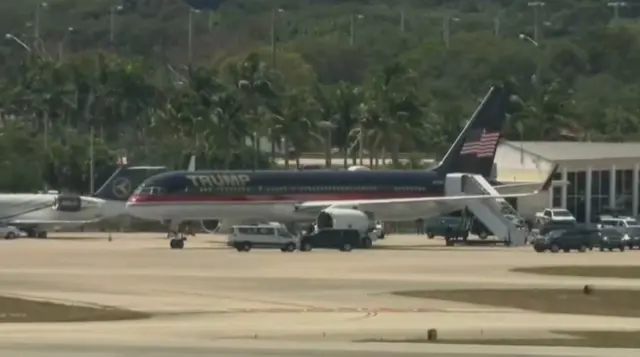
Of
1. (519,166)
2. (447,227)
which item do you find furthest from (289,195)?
(519,166)

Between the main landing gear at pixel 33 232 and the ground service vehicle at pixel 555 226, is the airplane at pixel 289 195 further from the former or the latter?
the main landing gear at pixel 33 232

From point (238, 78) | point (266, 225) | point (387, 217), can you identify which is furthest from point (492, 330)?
point (238, 78)

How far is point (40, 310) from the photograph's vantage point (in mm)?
46094

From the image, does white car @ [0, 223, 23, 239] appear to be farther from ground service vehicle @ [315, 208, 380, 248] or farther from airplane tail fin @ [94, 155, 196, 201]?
ground service vehicle @ [315, 208, 380, 248]

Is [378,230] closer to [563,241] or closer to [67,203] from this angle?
[563,241]

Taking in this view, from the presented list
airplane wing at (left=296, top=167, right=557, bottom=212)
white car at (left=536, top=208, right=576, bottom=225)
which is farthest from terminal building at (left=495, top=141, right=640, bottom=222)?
airplane wing at (left=296, top=167, right=557, bottom=212)

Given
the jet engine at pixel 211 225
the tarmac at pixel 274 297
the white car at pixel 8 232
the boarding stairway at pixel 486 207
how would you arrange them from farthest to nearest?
the white car at pixel 8 232 < the jet engine at pixel 211 225 < the boarding stairway at pixel 486 207 < the tarmac at pixel 274 297

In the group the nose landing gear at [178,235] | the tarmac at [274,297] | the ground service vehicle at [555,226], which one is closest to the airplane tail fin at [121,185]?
the nose landing gear at [178,235]

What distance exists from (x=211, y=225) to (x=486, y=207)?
1504cm

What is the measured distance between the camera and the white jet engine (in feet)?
277

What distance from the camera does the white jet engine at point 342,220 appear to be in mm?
84312

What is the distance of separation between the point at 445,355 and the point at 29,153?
93.2m

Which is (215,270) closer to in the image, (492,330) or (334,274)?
(334,274)

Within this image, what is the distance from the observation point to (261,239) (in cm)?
7931
